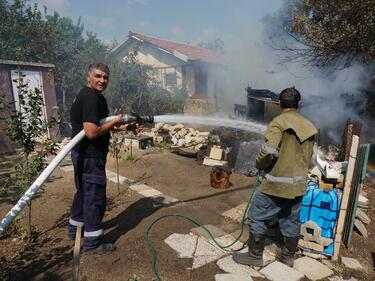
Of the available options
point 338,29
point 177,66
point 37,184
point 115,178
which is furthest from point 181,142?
point 177,66

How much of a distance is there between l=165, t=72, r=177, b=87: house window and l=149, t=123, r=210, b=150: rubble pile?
822cm

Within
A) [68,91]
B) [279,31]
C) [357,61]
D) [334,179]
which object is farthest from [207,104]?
[334,179]

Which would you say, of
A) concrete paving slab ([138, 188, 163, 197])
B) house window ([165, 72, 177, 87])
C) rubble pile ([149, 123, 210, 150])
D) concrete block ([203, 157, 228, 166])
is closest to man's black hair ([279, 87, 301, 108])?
concrete paving slab ([138, 188, 163, 197])

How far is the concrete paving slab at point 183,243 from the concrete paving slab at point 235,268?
42cm

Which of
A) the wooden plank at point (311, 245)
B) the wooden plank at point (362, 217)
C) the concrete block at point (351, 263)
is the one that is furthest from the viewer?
the wooden plank at point (362, 217)

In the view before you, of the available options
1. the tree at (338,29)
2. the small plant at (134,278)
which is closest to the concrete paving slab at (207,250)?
the small plant at (134,278)

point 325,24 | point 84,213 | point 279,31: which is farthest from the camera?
point 279,31

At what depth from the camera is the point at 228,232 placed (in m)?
4.53

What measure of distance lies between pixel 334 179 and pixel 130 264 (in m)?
3.92

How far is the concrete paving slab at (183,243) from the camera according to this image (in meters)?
3.88

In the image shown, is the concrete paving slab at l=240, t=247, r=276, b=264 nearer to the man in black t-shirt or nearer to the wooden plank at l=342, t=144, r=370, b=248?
the wooden plank at l=342, t=144, r=370, b=248

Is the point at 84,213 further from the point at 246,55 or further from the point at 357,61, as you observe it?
the point at 246,55

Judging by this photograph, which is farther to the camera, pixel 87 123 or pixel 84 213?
pixel 84 213

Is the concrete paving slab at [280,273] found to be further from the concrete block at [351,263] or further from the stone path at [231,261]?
the concrete block at [351,263]
